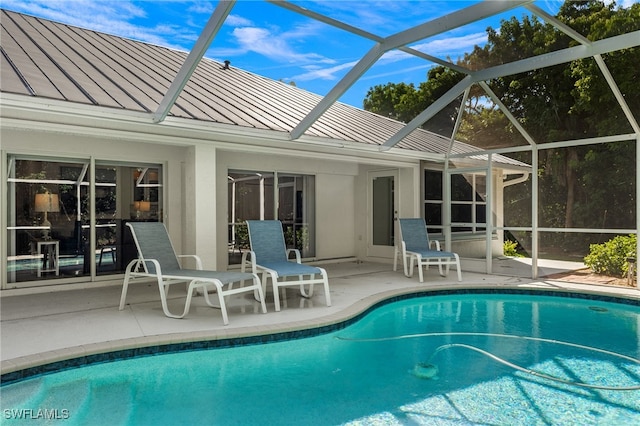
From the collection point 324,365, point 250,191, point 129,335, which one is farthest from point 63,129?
point 324,365

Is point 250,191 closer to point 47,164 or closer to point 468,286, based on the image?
point 47,164

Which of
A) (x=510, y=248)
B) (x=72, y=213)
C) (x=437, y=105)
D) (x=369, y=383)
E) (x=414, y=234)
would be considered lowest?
(x=369, y=383)

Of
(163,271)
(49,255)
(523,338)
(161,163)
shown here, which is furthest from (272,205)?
(523,338)

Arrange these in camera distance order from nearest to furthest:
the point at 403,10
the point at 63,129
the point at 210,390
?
the point at 210,390
the point at 403,10
the point at 63,129

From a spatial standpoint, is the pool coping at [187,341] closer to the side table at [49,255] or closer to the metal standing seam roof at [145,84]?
the metal standing seam roof at [145,84]

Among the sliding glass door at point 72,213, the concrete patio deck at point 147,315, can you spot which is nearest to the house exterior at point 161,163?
the sliding glass door at point 72,213

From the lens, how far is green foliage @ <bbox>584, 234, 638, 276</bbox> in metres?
8.36

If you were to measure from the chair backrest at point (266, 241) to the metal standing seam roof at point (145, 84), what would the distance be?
4.82ft

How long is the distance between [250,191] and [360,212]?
3150 mm

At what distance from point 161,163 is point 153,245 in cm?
240

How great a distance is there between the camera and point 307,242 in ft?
33.5

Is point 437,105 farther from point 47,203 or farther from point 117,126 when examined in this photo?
A: point 47,203

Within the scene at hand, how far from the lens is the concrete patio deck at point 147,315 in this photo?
4176mm

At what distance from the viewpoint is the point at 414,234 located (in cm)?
881
